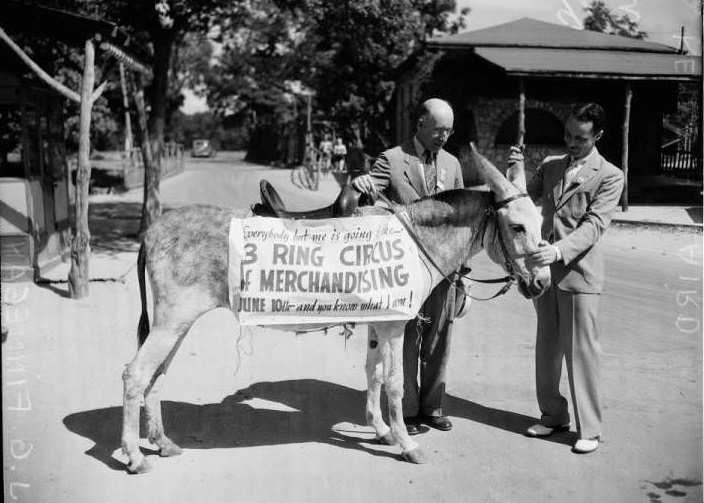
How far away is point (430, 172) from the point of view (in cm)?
493

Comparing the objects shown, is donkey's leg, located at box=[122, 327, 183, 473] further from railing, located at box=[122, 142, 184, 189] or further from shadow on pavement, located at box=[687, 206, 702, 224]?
railing, located at box=[122, 142, 184, 189]

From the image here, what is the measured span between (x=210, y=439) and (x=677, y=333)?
202 inches

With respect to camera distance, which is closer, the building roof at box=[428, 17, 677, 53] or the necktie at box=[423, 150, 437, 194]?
the necktie at box=[423, 150, 437, 194]

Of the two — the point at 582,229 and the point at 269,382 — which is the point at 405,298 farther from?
the point at 269,382

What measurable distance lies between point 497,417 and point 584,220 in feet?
5.51

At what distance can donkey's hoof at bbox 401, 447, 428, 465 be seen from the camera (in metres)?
4.46

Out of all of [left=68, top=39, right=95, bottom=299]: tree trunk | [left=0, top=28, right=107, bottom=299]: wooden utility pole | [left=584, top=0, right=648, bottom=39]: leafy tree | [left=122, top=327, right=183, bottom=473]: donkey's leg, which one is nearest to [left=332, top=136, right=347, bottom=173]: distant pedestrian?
[left=584, top=0, right=648, bottom=39]: leafy tree

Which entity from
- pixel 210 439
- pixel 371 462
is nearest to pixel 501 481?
pixel 371 462

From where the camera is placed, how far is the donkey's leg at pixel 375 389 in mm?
4777

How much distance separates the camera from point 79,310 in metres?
8.30

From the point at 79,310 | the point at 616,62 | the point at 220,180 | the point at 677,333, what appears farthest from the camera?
the point at 220,180

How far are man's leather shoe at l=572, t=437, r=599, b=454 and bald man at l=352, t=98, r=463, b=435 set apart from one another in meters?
0.90

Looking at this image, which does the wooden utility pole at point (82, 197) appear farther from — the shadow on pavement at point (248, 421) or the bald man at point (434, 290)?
the bald man at point (434, 290)

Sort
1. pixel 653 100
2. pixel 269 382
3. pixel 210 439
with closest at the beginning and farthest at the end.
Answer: pixel 210 439 < pixel 269 382 < pixel 653 100
